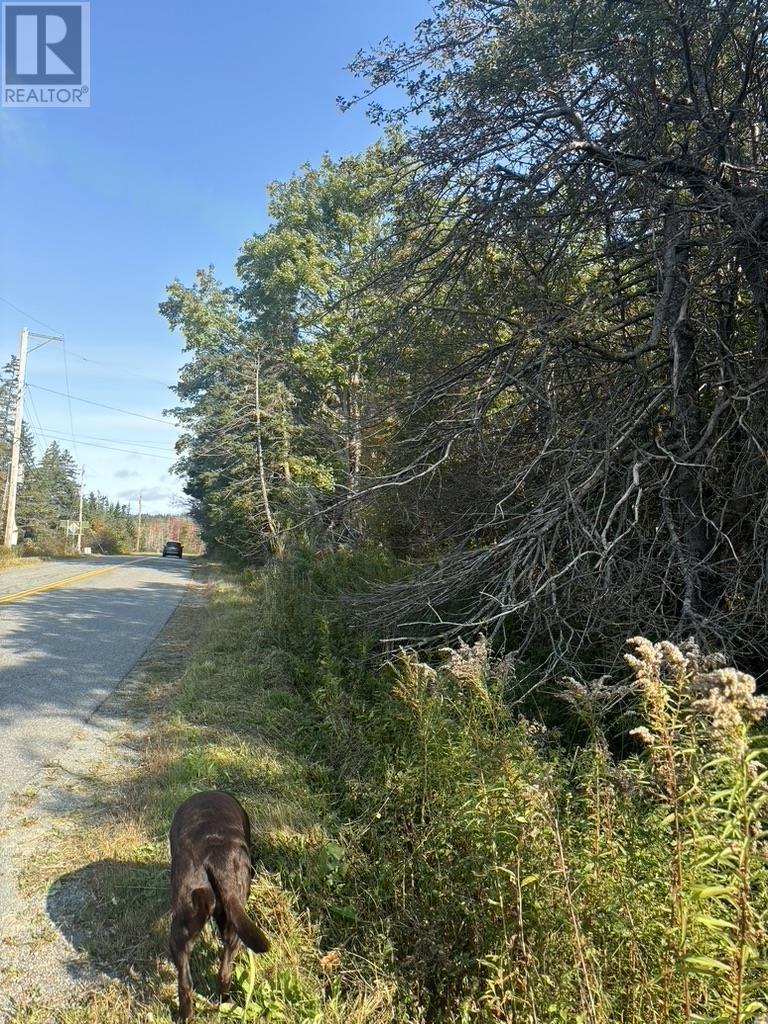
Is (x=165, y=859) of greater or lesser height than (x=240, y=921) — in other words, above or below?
below

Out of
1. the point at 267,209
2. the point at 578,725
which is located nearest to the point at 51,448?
the point at 267,209

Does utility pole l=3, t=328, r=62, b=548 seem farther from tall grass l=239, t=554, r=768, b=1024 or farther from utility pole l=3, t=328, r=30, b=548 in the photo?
→ tall grass l=239, t=554, r=768, b=1024

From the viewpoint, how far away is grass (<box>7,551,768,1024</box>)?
194 cm

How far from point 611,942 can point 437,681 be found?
1.88 meters

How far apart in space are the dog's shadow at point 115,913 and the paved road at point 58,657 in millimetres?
1457

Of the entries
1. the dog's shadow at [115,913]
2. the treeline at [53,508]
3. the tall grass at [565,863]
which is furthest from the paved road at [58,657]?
the treeline at [53,508]

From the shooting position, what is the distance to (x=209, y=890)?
8.76 feet

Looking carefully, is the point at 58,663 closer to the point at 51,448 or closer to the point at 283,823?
the point at 283,823

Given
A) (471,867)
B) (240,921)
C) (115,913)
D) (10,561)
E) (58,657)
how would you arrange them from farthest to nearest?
(10,561) < (58,657) < (115,913) < (471,867) < (240,921)

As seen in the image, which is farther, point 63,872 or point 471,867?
point 63,872

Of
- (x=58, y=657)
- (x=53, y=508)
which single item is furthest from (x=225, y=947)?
(x=53, y=508)

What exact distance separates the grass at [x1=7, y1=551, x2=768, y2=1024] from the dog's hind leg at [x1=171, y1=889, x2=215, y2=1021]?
0.42 ft

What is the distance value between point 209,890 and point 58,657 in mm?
7201

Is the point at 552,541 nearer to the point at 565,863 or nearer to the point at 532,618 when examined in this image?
the point at 532,618
